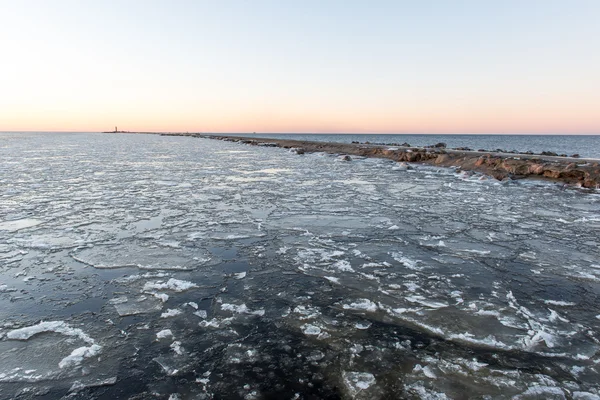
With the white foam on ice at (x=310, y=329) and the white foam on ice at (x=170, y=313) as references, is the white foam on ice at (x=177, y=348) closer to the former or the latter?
the white foam on ice at (x=170, y=313)

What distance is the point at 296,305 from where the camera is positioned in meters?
4.09

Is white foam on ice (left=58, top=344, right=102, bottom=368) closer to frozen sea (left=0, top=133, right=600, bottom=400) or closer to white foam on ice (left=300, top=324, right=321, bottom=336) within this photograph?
frozen sea (left=0, top=133, right=600, bottom=400)

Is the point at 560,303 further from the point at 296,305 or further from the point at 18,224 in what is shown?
the point at 18,224

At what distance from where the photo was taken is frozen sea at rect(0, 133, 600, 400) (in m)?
2.85

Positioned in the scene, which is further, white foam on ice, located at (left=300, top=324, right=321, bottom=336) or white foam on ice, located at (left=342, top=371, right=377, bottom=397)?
white foam on ice, located at (left=300, top=324, right=321, bottom=336)

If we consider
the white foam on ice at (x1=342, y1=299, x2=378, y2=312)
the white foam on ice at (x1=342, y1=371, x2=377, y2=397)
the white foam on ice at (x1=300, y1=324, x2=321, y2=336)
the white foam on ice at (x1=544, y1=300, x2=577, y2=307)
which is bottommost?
the white foam on ice at (x1=544, y1=300, x2=577, y2=307)

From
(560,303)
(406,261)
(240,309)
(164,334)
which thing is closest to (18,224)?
(164,334)

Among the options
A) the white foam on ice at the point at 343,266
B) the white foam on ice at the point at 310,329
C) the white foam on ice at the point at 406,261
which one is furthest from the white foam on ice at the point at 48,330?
the white foam on ice at the point at 406,261

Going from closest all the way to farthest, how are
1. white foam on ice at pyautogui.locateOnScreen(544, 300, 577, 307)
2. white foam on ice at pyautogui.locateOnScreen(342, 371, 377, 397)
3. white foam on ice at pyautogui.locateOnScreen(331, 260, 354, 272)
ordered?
1. white foam on ice at pyautogui.locateOnScreen(342, 371, 377, 397)
2. white foam on ice at pyautogui.locateOnScreen(544, 300, 577, 307)
3. white foam on ice at pyautogui.locateOnScreen(331, 260, 354, 272)

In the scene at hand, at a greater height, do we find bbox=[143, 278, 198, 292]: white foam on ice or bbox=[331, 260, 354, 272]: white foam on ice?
bbox=[143, 278, 198, 292]: white foam on ice

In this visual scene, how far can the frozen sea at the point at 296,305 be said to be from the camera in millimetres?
2850

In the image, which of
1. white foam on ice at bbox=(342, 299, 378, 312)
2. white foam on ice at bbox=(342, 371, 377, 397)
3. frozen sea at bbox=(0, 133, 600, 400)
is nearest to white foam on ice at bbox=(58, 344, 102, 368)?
frozen sea at bbox=(0, 133, 600, 400)

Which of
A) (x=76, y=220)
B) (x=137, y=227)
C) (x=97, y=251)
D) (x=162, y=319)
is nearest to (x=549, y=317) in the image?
(x=162, y=319)

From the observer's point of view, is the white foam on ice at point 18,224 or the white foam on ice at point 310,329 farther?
the white foam on ice at point 18,224
